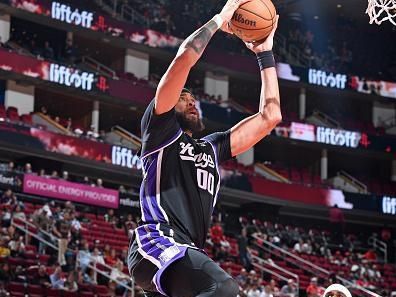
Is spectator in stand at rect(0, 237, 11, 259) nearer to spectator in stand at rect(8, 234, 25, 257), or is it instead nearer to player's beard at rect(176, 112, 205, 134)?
spectator in stand at rect(8, 234, 25, 257)

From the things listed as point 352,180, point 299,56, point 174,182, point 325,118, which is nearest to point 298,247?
point 352,180

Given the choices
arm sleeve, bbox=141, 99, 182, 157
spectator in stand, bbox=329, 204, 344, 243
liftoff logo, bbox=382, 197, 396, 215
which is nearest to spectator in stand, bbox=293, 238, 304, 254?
spectator in stand, bbox=329, 204, 344, 243

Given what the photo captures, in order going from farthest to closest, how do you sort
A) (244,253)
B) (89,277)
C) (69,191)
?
(69,191) < (244,253) < (89,277)

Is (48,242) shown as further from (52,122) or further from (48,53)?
(48,53)

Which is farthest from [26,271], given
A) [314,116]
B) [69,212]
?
A: [314,116]

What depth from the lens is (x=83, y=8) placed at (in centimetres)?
3359

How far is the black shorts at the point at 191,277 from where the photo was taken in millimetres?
4660

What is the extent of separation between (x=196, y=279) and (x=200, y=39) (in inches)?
55.6

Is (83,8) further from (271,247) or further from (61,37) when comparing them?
(271,247)

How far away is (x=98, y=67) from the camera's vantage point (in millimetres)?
35406

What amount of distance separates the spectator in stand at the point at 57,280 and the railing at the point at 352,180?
23.6m

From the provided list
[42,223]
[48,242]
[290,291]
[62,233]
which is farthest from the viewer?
[290,291]

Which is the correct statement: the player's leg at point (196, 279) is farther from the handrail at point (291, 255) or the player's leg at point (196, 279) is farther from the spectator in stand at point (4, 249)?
the handrail at point (291, 255)

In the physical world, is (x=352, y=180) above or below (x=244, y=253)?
above
